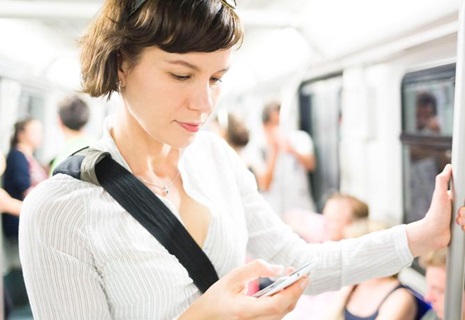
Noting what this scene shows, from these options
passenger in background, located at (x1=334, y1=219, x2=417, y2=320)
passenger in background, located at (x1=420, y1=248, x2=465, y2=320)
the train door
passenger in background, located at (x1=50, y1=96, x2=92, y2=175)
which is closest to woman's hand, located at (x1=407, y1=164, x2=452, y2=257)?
passenger in background, located at (x1=420, y1=248, x2=465, y2=320)

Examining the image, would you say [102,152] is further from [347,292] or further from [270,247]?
[347,292]

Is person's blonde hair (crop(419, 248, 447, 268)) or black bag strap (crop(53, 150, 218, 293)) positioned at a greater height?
black bag strap (crop(53, 150, 218, 293))

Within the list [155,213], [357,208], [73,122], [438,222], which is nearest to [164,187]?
[155,213]

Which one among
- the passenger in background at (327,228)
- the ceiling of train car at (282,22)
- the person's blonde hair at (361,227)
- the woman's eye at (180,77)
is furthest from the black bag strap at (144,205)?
the person's blonde hair at (361,227)

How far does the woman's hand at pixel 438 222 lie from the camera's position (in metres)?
1.18

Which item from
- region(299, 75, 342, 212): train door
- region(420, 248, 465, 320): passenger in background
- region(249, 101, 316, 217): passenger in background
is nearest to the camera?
region(420, 248, 465, 320): passenger in background

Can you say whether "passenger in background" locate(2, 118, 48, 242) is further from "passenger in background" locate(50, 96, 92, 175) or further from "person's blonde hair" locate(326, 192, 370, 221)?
"person's blonde hair" locate(326, 192, 370, 221)

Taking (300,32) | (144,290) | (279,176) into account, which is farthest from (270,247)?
(279,176)

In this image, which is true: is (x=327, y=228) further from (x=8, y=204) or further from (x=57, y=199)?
(x=57, y=199)

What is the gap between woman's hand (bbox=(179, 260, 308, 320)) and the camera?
961 millimetres

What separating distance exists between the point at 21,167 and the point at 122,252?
0.87m

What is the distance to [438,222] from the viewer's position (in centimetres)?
120

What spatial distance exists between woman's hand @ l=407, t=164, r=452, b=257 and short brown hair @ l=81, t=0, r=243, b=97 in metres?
0.61

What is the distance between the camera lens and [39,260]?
1.00m
